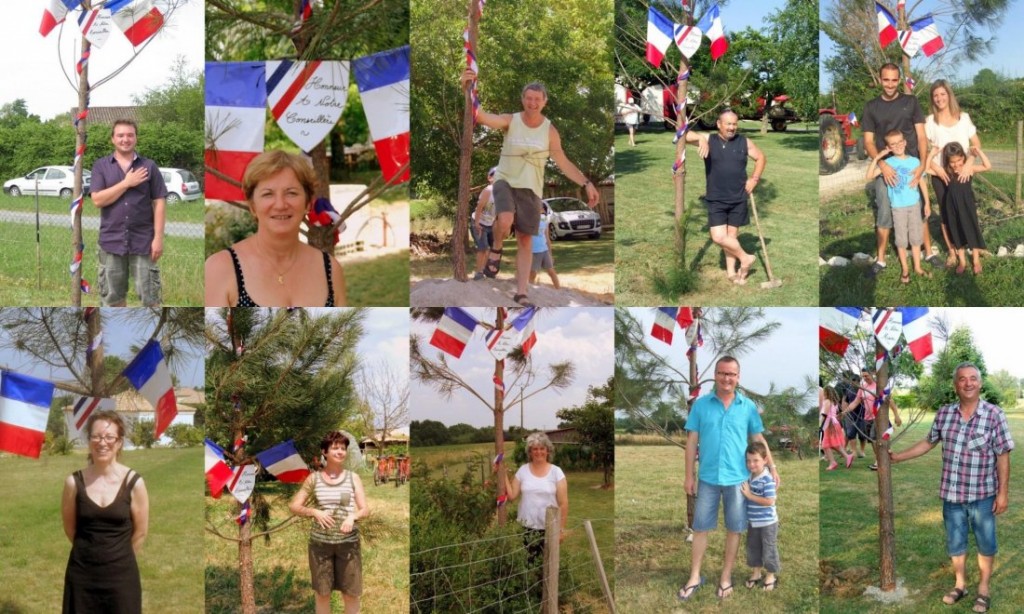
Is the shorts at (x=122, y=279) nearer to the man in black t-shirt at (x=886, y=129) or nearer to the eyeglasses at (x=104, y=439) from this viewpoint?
the eyeglasses at (x=104, y=439)

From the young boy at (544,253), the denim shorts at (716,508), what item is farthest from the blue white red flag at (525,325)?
the denim shorts at (716,508)

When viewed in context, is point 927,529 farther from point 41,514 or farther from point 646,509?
point 41,514

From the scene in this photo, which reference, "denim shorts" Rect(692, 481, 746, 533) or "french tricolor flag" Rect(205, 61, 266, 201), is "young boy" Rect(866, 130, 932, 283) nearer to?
"denim shorts" Rect(692, 481, 746, 533)

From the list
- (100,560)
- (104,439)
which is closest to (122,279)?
(104,439)

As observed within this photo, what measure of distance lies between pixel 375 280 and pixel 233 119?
1.44 metres

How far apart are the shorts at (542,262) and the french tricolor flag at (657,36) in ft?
4.98

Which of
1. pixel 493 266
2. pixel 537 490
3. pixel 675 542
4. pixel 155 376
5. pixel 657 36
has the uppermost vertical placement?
pixel 657 36

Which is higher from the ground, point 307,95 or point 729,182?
point 307,95

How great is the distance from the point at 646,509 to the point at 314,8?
13.6ft

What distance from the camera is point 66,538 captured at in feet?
27.1

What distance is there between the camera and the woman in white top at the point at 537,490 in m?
8.50

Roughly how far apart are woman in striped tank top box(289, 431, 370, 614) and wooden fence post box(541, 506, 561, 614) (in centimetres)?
120

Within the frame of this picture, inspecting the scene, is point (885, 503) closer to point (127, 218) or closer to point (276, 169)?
point (276, 169)

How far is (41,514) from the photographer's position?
325 inches
